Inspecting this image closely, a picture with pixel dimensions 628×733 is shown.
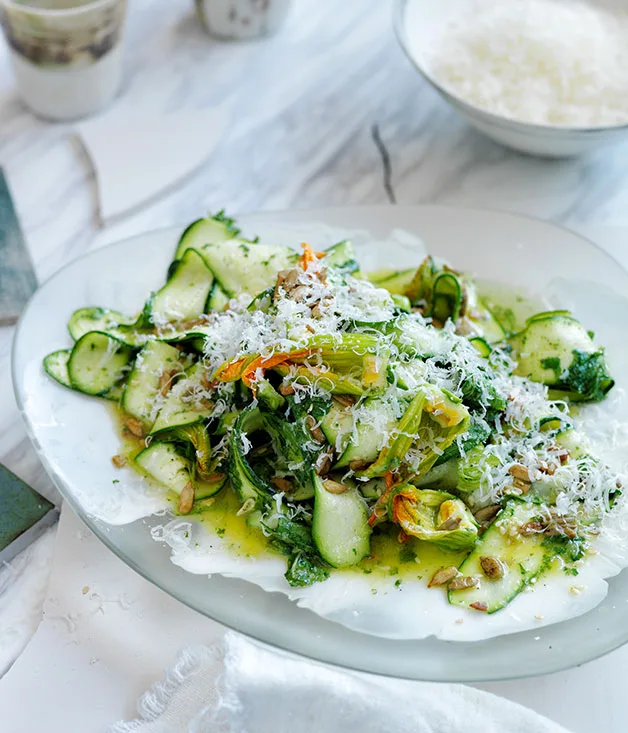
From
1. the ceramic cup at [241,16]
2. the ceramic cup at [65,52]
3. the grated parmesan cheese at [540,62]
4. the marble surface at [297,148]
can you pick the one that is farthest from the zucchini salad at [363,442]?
the ceramic cup at [241,16]

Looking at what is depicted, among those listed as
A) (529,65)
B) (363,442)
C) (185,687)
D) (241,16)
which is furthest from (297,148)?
(185,687)

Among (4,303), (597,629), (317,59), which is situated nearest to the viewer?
(597,629)

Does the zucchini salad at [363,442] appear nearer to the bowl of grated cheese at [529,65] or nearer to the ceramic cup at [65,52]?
the bowl of grated cheese at [529,65]

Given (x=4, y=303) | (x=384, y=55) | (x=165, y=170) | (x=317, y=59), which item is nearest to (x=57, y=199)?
(x=165, y=170)

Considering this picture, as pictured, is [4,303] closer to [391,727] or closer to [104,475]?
[104,475]

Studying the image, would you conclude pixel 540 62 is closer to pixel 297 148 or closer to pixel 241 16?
pixel 297 148

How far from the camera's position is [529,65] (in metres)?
3.19

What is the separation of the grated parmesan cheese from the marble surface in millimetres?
283

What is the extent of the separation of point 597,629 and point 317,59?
272 centimetres

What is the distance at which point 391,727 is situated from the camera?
1.90m

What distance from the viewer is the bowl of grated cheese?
2.99 m

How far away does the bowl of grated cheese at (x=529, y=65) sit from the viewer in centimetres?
299

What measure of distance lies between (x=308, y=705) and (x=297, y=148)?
2.17 meters

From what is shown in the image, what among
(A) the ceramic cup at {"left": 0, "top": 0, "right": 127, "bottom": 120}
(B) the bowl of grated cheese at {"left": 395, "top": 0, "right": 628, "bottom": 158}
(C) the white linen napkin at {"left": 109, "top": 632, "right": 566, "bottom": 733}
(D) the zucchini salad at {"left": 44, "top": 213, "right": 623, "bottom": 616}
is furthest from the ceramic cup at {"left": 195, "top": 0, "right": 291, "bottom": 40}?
(C) the white linen napkin at {"left": 109, "top": 632, "right": 566, "bottom": 733}
